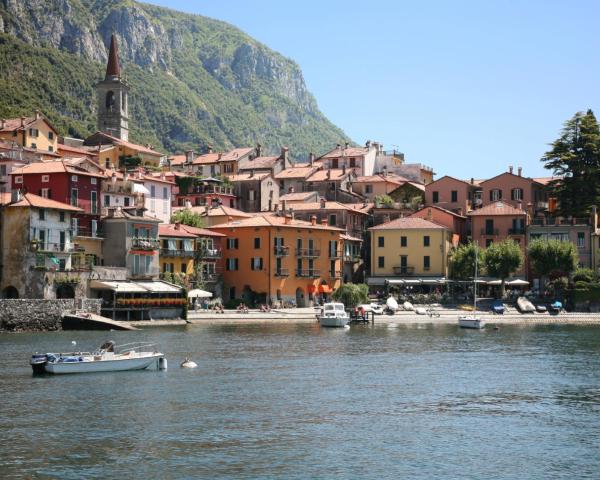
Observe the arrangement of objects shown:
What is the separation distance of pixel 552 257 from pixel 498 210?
13325mm

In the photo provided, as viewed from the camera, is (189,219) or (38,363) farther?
(189,219)

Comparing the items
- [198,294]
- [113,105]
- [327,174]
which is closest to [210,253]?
[198,294]

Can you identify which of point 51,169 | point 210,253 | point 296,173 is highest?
point 296,173

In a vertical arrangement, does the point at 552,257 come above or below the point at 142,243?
below

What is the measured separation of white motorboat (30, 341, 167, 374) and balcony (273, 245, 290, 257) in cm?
5076

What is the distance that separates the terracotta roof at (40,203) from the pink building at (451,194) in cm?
5293

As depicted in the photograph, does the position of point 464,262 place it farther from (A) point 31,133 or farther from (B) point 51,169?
(A) point 31,133

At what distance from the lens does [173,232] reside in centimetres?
10300

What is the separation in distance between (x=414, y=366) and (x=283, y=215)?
60532 mm

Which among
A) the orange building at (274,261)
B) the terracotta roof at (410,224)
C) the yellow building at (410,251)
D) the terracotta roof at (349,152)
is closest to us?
the orange building at (274,261)

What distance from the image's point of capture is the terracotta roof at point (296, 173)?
14575 cm

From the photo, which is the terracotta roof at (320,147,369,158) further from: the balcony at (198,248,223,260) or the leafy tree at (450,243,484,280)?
the balcony at (198,248,223,260)

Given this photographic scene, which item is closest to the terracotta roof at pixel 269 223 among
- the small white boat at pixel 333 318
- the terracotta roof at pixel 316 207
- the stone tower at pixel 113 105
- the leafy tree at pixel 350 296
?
the terracotta roof at pixel 316 207

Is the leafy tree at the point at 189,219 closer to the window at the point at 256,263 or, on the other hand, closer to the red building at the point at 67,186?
the window at the point at 256,263
